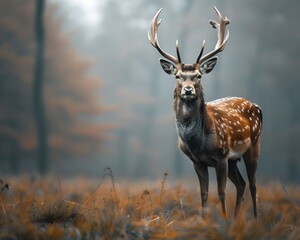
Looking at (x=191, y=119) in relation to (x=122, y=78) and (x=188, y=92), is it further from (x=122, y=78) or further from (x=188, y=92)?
(x=122, y=78)

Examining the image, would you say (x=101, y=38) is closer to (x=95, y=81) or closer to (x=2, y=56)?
(x=95, y=81)

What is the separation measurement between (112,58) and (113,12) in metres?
3.25

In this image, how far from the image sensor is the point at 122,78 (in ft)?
102

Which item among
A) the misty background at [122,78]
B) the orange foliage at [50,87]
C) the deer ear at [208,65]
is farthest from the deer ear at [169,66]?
the orange foliage at [50,87]

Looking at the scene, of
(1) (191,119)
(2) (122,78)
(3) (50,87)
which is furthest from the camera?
(2) (122,78)

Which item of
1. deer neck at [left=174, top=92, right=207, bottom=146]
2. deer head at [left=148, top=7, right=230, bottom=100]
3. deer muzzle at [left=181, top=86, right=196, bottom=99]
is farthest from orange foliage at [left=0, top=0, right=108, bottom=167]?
deer muzzle at [left=181, top=86, right=196, bottom=99]

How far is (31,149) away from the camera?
2045cm

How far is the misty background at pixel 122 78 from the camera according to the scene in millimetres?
20172

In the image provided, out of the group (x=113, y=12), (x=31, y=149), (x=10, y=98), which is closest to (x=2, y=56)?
(x=10, y=98)

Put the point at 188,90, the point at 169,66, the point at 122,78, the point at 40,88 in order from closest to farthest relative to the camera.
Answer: the point at 188,90
the point at 169,66
the point at 40,88
the point at 122,78

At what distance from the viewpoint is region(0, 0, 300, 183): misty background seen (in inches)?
794

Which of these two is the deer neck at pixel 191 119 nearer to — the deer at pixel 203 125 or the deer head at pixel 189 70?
the deer at pixel 203 125

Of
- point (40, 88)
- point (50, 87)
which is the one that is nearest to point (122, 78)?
point (50, 87)

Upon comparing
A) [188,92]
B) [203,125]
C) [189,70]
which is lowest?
[203,125]
